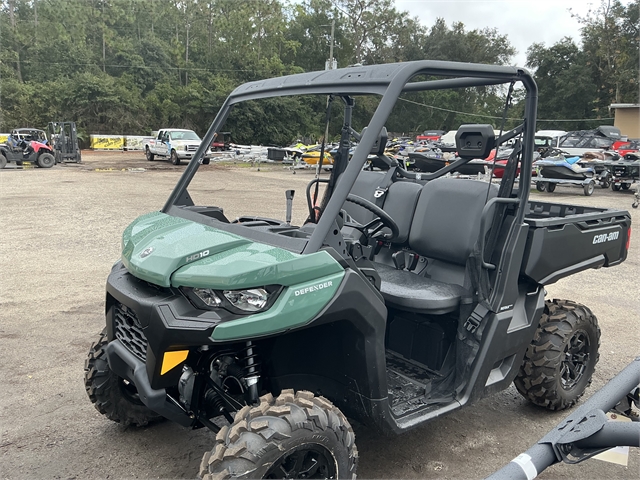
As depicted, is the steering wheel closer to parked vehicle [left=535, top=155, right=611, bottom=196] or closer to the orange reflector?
the orange reflector

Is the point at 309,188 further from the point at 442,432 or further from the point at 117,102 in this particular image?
the point at 117,102

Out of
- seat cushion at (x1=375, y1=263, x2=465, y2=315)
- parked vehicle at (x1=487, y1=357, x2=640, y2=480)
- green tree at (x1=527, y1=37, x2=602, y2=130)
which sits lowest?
parked vehicle at (x1=487, y1=357, x2=640, y2=480)

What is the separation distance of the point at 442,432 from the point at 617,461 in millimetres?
928

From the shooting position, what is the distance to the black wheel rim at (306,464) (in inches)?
85.9

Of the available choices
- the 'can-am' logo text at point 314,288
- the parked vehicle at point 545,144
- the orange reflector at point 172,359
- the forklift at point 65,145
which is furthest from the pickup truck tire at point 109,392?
the forklift at point 65,145

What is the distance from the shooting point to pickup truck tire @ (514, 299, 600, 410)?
137 inches

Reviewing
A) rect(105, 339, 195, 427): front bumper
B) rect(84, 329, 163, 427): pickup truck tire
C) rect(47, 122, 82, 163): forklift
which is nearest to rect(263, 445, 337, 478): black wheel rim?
rect(105, 339, 195, 427): front bumper

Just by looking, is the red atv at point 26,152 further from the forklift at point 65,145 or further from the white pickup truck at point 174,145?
the white pickup truck at point 174,145

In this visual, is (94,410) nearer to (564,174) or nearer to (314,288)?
(314,288)

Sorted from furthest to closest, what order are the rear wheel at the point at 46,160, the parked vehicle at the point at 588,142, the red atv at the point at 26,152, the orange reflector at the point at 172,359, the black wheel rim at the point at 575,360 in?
the parked vehicle at the point at 588,142, the rear wheel at the point at 46,160, the red atv at the point at 26,152, the black wheel rim at the point at 575,360, the orange reflector at the point at 172,359

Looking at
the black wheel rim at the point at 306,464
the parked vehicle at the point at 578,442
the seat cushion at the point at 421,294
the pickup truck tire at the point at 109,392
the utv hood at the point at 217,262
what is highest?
the utv hood at the point at 217,262

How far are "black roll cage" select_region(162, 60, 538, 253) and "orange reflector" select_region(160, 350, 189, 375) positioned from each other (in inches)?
25.0

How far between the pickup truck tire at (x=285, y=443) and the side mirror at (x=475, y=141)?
164 centimetres

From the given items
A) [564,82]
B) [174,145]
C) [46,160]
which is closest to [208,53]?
[174,145]
